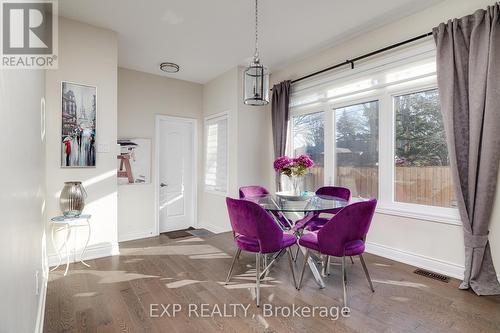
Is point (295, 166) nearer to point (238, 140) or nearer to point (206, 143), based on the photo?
point (238, 140)

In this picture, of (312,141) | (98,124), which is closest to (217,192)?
(312,141)

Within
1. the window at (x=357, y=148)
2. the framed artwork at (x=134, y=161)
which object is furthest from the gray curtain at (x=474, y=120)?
the framed artwork at (x=134, y=161)

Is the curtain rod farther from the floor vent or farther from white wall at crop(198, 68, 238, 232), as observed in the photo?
the floor vent

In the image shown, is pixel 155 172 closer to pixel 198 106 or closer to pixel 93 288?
pixel 198 106

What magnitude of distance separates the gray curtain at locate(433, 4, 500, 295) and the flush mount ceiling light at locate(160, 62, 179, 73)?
3.76 metres

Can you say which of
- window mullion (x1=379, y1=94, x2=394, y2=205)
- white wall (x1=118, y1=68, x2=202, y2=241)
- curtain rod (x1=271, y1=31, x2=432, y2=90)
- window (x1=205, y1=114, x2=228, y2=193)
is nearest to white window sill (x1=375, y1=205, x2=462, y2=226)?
window mullion (x1=379, y1=94, x2=394, y2=205)

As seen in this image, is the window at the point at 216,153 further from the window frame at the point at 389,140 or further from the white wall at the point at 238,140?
the window frame at the point at 389,140

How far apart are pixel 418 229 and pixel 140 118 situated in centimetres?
452

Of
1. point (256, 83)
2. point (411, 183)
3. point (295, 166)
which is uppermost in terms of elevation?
point (256, 83)

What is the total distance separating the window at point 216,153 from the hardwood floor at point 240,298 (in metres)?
1.88

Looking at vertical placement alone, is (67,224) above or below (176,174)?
below

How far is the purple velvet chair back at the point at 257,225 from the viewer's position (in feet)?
7.41

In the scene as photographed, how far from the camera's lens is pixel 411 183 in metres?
3.19

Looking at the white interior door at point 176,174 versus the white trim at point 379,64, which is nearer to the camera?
the white trim at point 379,64
